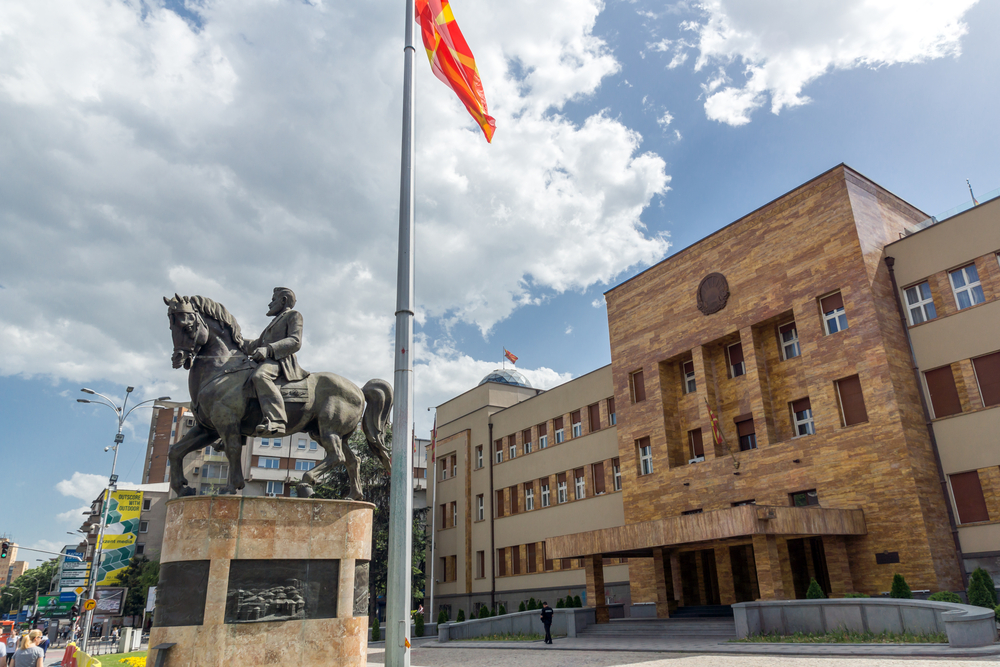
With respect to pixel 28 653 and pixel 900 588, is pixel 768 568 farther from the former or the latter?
pixel 28 653

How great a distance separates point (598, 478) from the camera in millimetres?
35812

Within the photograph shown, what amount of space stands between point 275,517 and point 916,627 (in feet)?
47.9

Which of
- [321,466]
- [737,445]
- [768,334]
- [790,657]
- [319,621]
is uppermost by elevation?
[768,334]

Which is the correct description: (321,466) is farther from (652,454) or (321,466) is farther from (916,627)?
(652,454)

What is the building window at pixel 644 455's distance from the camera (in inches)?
1235

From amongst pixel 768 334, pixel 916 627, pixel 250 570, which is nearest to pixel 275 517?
pixel 250 570

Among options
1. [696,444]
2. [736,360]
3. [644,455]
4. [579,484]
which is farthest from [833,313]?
[579,484]

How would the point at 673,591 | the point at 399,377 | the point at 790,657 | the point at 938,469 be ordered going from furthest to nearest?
the point at 673,591 < the point at 938,469 < the point at 790,657 < the point at 399,377

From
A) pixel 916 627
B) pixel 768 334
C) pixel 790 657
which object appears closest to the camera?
pixel 790 657

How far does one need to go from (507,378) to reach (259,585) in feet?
147

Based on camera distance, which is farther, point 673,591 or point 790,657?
point 673,591

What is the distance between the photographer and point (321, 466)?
34.9 ft

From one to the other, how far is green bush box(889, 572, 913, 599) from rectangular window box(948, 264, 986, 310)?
9.35 metres

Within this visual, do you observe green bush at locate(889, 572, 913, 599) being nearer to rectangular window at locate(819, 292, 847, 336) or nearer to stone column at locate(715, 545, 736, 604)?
stone column at locate(715, 545, 736, 604)
